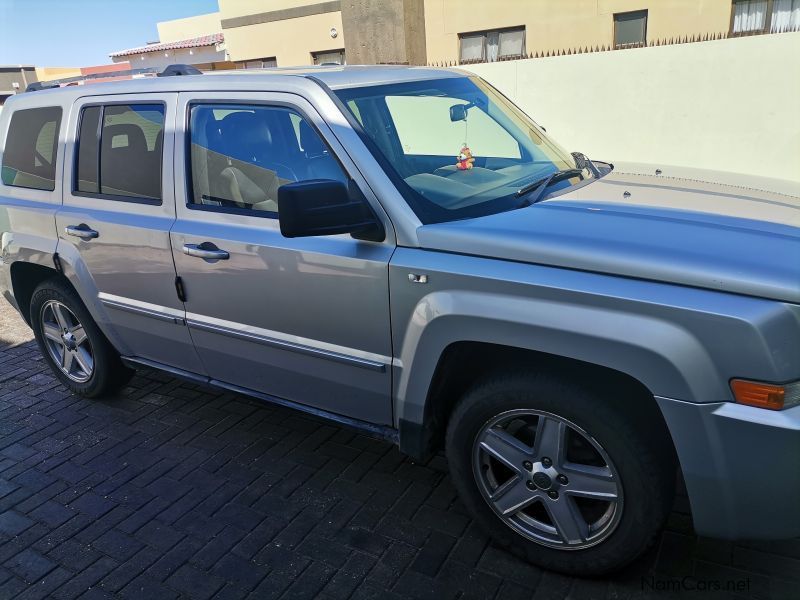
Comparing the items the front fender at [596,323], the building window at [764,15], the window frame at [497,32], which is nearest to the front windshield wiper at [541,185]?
the front fender at [596,323]

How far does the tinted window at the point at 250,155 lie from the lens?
2.90m

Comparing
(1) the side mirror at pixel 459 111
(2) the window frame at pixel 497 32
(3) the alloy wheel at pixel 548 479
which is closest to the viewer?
(3) the alloy wheel at pixel 548 479

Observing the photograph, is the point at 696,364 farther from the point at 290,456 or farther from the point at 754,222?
the point at 290,456

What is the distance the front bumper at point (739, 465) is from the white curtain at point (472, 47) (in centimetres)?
1349

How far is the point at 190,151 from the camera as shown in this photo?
127 inches

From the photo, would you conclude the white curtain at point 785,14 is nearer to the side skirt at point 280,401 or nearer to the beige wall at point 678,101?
the beige wall at point 678,101

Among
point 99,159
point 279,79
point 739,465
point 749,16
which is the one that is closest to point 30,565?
point 99,159

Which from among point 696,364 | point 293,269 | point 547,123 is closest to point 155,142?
point 293,269

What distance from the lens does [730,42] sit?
7.70 metres

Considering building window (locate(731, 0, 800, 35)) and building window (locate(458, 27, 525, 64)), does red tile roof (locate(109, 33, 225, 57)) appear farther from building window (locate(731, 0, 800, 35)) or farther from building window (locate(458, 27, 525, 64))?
building window (locate(731, 0, 800, 35))

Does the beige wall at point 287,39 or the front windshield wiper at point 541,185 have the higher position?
the beige wall at point 287,39

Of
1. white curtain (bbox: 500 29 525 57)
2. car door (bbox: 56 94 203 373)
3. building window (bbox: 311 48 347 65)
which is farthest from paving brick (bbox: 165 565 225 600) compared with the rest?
building window (bbox: 311 48 347 65)

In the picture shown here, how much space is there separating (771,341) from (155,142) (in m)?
2.96

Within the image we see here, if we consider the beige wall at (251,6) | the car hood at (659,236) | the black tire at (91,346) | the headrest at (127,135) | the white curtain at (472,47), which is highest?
the beige wall at (251,6)
